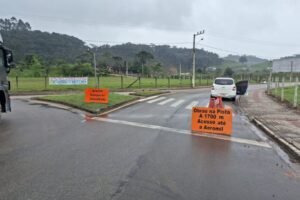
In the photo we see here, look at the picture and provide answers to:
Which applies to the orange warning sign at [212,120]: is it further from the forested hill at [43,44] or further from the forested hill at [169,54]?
the forested hill at [169,54]

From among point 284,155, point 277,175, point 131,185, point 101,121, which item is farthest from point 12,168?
point 101,121

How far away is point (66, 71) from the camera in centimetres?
6681

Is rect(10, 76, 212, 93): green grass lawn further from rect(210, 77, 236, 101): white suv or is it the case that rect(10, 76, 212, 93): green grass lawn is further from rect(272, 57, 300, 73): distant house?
rect(272, 57, 300, 73): distant house

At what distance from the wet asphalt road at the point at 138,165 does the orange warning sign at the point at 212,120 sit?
0.41 metres

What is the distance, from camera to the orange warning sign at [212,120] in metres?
11.3

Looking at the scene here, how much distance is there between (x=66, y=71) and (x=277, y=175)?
63.0m

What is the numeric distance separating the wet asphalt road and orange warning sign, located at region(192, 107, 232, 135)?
414 mm

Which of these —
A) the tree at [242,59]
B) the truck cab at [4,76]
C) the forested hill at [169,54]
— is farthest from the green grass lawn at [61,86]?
the tree at [242,59]

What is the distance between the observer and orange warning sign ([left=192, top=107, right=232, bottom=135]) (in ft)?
37.1

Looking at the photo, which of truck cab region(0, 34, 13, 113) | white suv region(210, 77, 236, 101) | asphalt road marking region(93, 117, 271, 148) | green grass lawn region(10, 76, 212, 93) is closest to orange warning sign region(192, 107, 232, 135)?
asphalt road marking region(93, 117, 271, 148)

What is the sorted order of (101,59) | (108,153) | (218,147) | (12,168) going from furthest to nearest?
(101,59) → (218,147) → (108,153) → (12,168)

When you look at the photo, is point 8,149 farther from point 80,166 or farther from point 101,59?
point 101,59

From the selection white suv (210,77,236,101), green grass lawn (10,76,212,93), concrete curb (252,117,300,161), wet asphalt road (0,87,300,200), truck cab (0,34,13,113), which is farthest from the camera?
green grass lawn (10,76,212,93)

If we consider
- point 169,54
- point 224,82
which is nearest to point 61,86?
point 224,82
